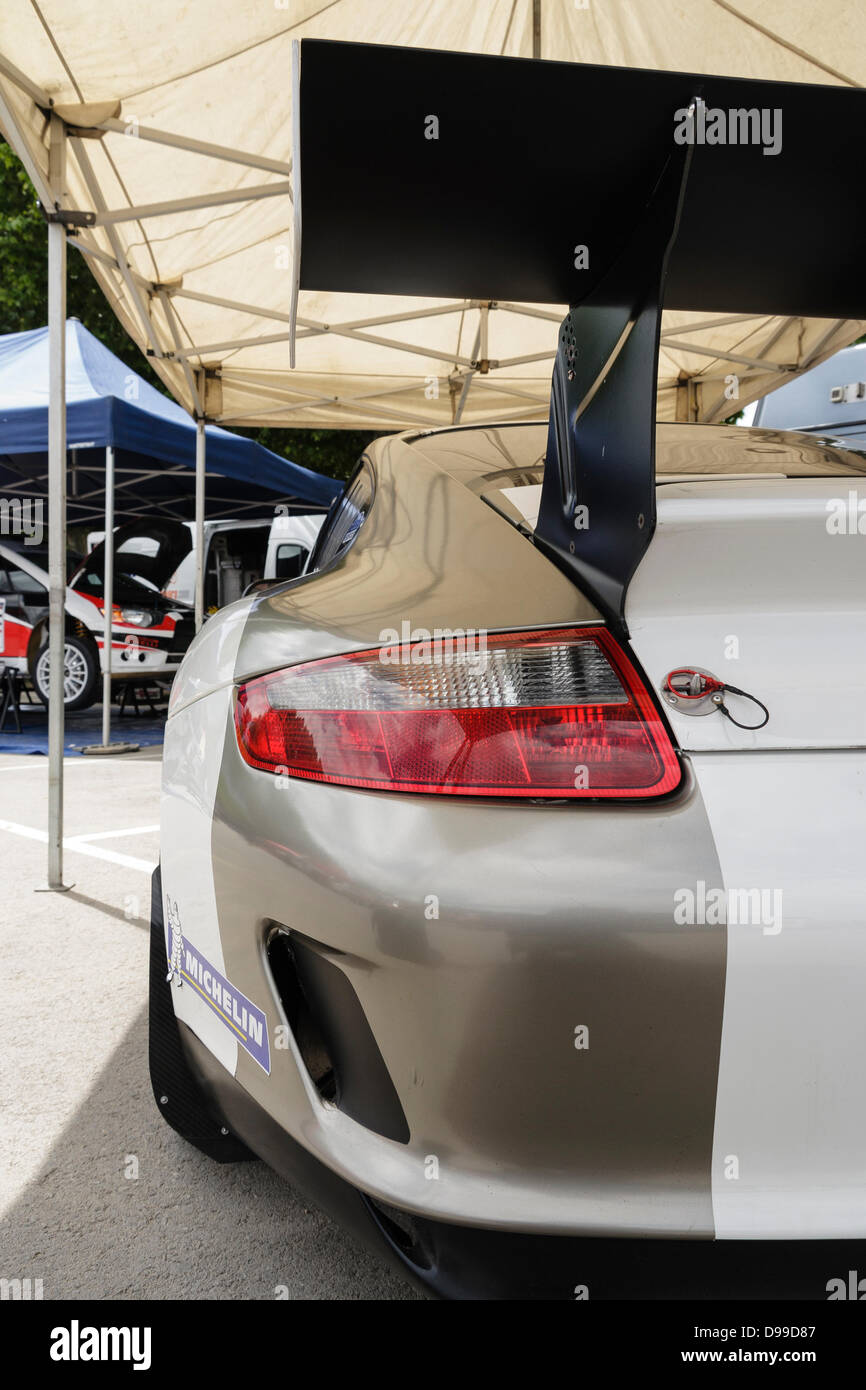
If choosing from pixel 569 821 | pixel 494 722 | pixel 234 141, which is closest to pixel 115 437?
pixel 234 141

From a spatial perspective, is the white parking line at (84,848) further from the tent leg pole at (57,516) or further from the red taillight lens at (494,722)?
the red taillight lens at (494,722)

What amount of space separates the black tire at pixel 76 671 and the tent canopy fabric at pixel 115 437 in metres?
1.80

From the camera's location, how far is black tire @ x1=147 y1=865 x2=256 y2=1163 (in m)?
1.75

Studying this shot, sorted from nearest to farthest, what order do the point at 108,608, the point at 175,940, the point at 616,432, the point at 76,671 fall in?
the point at 616,432 → the point at 175,940 → the point at 108,608 → the point at 76,671

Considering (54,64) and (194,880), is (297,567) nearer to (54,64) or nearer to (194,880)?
(54,64)

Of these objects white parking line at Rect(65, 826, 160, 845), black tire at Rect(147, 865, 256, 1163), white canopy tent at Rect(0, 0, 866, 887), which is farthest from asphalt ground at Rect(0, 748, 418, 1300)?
white parking line at Rect(65, 826, 160, 845)

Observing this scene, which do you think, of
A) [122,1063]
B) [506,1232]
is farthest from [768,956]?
[122,1063]

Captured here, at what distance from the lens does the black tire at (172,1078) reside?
5.74 ft

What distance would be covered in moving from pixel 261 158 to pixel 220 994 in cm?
354

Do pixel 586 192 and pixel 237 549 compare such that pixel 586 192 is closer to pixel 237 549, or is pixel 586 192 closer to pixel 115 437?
pixel 115 437

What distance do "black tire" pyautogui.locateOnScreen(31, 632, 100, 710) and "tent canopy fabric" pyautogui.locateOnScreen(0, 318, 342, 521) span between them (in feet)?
5.92

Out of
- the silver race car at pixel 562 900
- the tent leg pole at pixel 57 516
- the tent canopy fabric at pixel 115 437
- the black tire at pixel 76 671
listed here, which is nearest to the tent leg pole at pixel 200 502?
the tent canopy fabric at pixel 115 437

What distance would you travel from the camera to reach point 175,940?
1520 mm

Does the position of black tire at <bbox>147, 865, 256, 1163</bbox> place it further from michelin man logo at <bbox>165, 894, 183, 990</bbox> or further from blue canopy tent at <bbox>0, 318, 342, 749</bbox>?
blue canopy tent at <bbox>0, 318, 342, 749</bbox>
